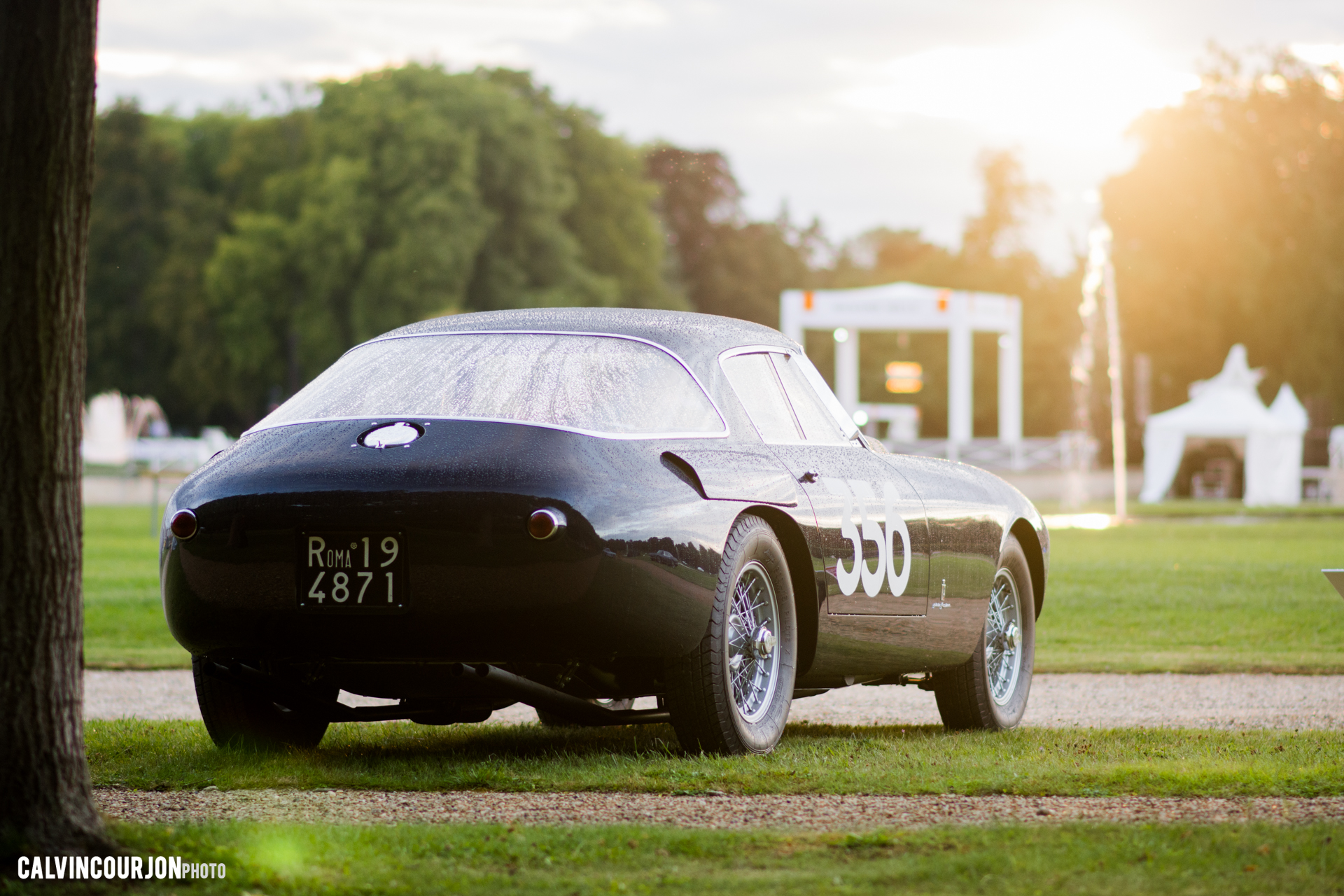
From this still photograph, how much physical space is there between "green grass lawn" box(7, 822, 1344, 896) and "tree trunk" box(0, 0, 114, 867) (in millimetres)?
288

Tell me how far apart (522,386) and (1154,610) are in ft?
33.6

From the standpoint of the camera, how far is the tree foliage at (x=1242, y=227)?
56094mm

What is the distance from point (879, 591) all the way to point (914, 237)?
107934 millimetres

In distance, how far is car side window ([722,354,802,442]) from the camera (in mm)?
7188

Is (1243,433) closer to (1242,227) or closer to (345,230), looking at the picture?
(1242,227)

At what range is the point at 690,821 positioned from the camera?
5.39 meters

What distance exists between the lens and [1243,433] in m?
42.0

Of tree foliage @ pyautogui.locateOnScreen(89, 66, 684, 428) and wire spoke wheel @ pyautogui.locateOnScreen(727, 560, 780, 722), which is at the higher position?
tree foliage @ pyautogui.locateOnScreen(89, 66, 684, 428)

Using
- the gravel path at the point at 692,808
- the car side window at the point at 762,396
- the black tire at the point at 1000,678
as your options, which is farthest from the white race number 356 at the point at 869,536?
the gravel path at the point at 692,808

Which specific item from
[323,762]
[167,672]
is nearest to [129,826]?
[323,762]

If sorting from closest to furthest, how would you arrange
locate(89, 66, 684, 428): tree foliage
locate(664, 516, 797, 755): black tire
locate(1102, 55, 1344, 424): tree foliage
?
locate(664, 516, 797, 755): black tire → locate(1102, 55, 1344, 424): tree foliage → locate(89, 66, 684, 428): tree foliage

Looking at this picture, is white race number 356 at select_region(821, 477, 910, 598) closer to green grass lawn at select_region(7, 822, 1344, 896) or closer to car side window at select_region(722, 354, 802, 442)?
car side window at select_region(722, 354, 802, 442)

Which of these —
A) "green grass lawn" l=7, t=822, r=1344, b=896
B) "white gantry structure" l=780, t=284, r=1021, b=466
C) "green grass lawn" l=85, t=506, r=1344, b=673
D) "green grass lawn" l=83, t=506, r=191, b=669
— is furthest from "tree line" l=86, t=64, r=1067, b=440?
"green grass lawn" l=7, t=822, r=1344, b=896

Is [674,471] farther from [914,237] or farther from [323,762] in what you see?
Result: [914,237]
